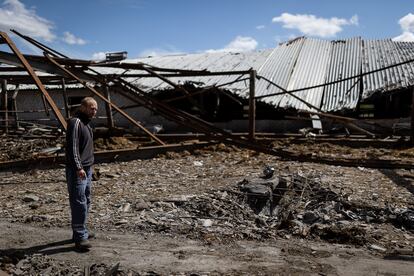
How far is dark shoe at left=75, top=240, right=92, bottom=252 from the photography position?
4.30m

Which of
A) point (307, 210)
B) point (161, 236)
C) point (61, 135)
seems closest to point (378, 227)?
point (307, 210)

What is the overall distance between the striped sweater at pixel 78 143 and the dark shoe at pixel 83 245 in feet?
2.63

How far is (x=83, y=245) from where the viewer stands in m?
4.30

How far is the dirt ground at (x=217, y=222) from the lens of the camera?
4.06 meters

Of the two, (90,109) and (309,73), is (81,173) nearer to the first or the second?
(90,109)

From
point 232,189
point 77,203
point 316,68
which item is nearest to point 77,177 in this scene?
point 77,203

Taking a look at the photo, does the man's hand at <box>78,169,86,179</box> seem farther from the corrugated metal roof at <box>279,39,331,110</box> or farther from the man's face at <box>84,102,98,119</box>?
the corrugated metal roof at <box>279,39,331,110</box>

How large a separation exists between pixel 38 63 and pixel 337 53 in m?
13.5

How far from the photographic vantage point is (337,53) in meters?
18.1

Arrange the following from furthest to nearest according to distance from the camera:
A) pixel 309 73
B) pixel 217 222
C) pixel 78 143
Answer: pixel 309 73 → pixel 217 222 → pixel 78 143

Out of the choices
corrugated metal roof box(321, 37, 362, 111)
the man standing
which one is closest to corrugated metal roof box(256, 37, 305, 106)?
corrugated metal roof box(321, 37, 362, 111)

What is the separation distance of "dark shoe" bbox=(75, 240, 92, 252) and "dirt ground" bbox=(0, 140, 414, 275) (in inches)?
2.7

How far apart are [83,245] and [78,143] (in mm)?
1097

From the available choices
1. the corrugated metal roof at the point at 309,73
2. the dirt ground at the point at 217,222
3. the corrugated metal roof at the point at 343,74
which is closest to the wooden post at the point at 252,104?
the dirt ground at the point at 217,222
